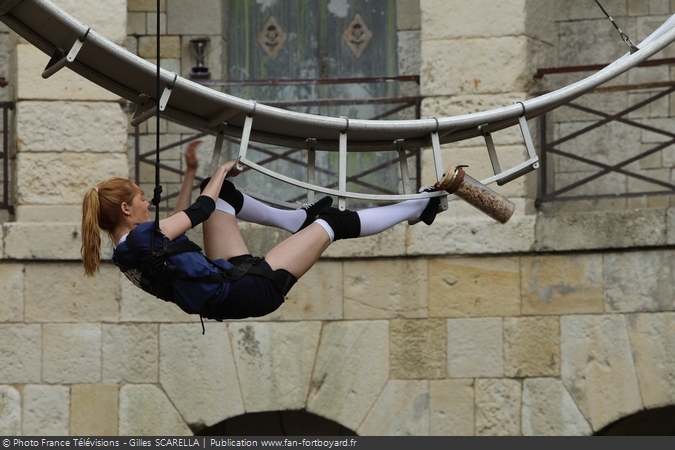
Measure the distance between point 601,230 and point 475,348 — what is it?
3.23ft

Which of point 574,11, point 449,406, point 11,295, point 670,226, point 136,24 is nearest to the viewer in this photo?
point 670,226

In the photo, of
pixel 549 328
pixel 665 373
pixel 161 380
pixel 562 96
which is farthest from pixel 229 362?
pixel 562 96

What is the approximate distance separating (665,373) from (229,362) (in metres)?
2.47

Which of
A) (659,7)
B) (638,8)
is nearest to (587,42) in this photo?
(638,8)

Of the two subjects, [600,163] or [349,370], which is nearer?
[349,370]

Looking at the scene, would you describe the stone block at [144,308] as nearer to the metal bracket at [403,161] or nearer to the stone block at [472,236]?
the stone block at [472,236]

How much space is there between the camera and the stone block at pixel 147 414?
8523 mm

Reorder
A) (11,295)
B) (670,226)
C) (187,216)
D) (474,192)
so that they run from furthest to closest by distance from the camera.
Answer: (11,295)
(670,226)
(474,192)
(187,216)

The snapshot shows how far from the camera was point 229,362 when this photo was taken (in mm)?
8570

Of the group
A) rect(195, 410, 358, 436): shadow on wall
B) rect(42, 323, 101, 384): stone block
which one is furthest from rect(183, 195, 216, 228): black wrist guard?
rect(195, 410, 358, 436): shadow on wall

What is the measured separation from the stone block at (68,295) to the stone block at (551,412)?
8.00 ft

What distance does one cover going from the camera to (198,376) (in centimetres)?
855

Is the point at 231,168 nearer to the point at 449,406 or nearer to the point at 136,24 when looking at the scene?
the point at 449,406

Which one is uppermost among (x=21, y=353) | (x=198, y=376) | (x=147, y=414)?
(x=21, y=353)
